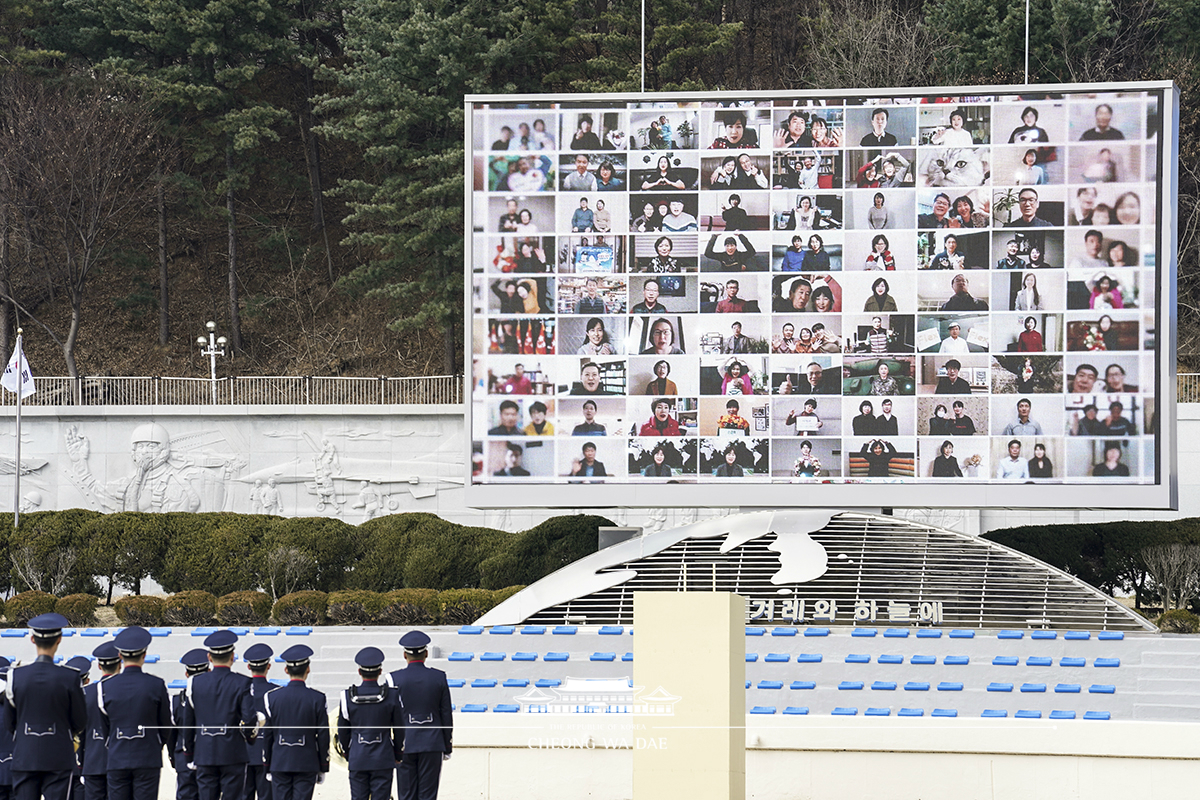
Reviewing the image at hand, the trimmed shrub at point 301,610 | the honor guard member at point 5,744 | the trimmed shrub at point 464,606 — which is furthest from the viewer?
the trimmed shrub at point 301,610

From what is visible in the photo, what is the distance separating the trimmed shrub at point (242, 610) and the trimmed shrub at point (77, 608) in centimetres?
178

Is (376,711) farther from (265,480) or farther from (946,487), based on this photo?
(265,480)

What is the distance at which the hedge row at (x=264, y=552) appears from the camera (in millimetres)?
21328

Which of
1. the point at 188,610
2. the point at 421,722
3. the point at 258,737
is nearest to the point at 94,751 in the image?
the point at 258,737

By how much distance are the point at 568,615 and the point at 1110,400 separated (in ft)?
23.1

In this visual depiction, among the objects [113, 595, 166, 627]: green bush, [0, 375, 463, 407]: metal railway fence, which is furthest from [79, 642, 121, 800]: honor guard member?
[0, 375, 463, 407]: metal railway fence

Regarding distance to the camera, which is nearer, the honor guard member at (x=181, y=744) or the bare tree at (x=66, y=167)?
the honor guard member at (x=181, y=744)

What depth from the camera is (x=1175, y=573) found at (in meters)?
20.2

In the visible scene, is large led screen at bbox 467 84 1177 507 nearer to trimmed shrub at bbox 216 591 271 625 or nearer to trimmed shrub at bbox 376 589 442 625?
trimmed shrub at bbox 376 589 442 625

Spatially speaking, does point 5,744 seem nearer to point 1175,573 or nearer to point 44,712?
point 44,712

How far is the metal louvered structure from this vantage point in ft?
53.4

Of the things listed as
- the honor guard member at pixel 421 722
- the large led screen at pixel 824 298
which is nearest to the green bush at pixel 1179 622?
the large led screen at pixel 824 298

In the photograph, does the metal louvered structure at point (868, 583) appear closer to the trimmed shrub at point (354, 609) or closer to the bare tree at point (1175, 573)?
the trimmed shrub at point (354, 609)

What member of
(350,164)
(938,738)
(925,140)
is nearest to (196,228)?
(350,164)
